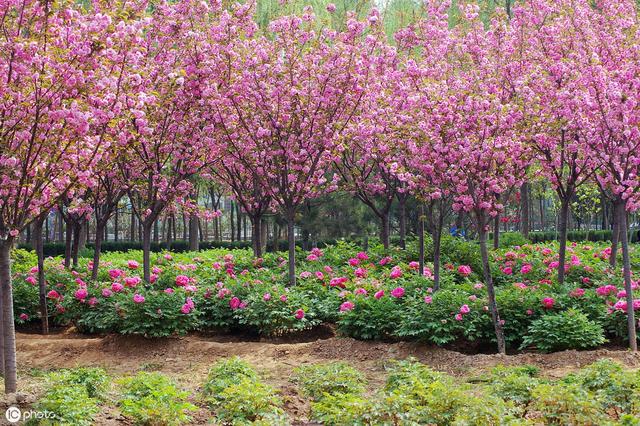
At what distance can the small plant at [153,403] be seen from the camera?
4.93 meters

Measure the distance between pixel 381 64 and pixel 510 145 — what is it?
17.1 feet

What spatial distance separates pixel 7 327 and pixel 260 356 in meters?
3.02

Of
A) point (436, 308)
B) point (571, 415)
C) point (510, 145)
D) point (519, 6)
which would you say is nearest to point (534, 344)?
point (436, 308)

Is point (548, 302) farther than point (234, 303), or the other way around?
point (234, 303)

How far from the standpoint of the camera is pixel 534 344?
7781 millimetres

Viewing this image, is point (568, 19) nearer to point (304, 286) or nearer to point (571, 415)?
point (304, 286)

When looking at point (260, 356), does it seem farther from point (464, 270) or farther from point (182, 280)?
point (464, 270)

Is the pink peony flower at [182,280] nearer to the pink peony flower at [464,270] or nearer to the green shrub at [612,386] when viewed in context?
the pink peony flower at [464,270]

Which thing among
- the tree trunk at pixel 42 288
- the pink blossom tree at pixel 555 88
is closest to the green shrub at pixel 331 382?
the pink blossom tree at pixel 555 88

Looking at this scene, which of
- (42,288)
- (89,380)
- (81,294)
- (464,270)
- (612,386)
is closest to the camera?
(612,386)

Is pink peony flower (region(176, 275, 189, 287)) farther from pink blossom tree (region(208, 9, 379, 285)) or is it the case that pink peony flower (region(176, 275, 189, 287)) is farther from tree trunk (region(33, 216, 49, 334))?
tree trunk (region(33, 216, 49, 334))

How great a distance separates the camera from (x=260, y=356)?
8117mm

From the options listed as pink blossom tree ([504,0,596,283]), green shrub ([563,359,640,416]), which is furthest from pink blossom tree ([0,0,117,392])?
pink blossom tree ([504,0,596,283])
